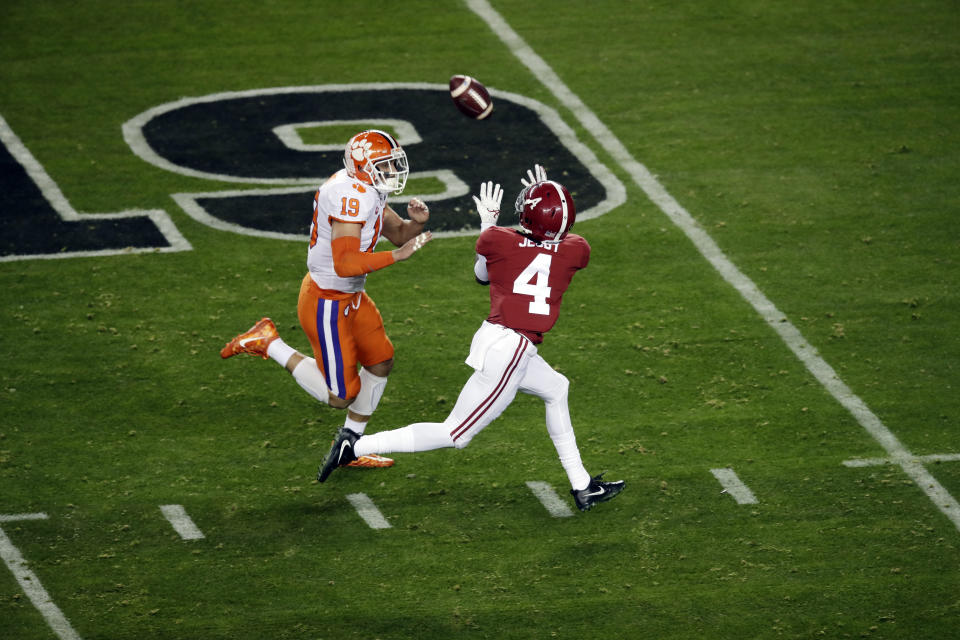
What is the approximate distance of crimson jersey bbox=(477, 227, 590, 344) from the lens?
7.08 meters

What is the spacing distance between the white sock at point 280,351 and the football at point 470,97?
93.6 inches

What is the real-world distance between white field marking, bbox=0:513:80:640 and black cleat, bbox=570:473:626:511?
249cm

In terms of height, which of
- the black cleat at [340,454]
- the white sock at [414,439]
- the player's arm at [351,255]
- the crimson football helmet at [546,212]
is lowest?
the black cleat at [340,454]

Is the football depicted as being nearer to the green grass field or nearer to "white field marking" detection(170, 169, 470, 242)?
the green grass field

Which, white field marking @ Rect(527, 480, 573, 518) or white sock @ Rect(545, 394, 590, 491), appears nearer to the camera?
white sock @ Rect(545, 394, 590, 491)

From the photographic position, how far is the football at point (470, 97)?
368 inches

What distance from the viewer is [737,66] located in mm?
12938

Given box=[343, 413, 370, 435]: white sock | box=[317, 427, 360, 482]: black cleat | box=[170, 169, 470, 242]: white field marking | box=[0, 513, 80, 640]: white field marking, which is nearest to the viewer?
box=[0, 513, 80, 640]: white field marking

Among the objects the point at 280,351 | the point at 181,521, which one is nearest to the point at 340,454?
the point at 280,351

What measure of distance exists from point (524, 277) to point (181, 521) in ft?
6.86

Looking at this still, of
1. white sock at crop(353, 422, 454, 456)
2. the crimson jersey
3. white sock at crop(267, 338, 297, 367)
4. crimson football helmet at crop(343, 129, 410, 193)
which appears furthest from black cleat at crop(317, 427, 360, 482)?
crimson football helmet at crop(343, 129, 410, 193)

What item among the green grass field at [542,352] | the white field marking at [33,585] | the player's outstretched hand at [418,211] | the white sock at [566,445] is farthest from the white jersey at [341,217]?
the white field marking at [33,585]

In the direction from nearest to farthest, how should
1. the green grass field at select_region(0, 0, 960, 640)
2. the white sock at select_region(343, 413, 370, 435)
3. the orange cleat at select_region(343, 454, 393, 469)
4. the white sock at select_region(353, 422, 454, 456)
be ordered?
1. the green grass field at select_region(0, 0, 960, 640)
2. the white sock at select_region(353, 422, 454, 456)
3. the white sock at select_region(343, 413, 370, 435)
4. the orange cleat at select_region(343, 454, 393, 469)

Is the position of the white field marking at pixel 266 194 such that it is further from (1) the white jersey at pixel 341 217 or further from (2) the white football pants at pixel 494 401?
(2) the white football pants at pixel 494 401
